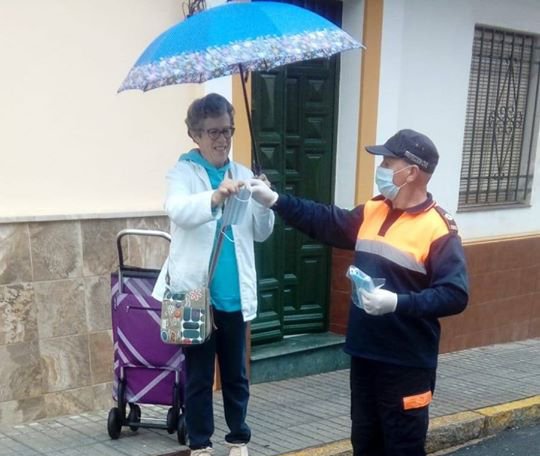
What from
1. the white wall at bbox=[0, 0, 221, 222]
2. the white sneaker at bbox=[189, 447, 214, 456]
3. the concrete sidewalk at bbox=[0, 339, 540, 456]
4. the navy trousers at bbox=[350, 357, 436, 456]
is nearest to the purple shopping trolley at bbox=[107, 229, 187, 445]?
the concrete sidewalk at bbox=[0, 339, 540, 456]

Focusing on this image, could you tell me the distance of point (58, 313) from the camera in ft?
14.1

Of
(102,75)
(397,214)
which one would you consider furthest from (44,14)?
(397,214)

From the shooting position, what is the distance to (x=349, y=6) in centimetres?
559

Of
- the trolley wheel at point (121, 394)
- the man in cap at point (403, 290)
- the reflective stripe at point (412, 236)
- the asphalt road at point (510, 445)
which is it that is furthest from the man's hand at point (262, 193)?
the asphalt road at point (510, 445)

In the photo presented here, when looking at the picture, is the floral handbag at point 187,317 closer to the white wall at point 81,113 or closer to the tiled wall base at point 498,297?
the white wall at point 81,113

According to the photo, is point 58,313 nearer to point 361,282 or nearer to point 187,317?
point 187,317

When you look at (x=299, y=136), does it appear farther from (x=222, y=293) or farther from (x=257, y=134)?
(x=222, y=293)

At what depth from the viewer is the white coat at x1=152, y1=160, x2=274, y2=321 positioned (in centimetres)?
315

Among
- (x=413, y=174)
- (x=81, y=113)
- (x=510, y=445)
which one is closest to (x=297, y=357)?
(x=510, y=445)

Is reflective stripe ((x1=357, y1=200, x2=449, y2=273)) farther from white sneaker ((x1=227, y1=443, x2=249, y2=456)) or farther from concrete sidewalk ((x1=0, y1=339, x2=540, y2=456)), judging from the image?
concrete sidewalk ((x1=0, y1=339, x2=540, y2=456))

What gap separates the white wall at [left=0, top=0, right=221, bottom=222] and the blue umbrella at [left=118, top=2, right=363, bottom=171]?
1.19 m

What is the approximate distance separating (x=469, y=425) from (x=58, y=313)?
2859mm

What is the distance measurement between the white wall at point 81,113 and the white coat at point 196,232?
3.72ft

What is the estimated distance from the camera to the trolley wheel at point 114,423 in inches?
156
